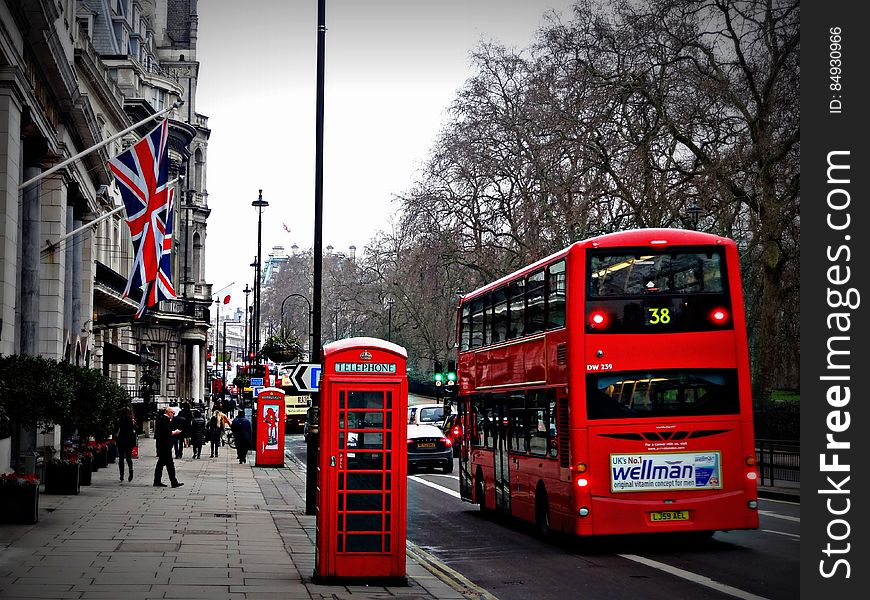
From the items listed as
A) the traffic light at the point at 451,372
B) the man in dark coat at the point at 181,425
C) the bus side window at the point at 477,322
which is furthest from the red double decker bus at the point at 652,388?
the man in dark coat at the point at 181,425

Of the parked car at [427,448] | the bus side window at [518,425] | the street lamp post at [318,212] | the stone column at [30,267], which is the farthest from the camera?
the parked car at [427,448]

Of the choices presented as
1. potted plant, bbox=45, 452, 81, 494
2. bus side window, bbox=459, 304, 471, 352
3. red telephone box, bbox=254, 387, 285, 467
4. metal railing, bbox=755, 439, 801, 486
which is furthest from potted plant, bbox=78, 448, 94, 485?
metal railing, bbox=755, 439, 801, 486

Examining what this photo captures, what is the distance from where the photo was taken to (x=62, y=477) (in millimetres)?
24422

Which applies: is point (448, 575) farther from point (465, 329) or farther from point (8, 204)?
point (8, 204)

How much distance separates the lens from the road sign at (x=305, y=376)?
2361 centimetres

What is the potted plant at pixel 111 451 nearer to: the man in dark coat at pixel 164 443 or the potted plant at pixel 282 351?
the potted plant at pixel 282 351

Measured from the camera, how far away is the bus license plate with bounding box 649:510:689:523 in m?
16.2

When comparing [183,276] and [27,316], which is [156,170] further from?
[183,276]

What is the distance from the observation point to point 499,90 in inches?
2174

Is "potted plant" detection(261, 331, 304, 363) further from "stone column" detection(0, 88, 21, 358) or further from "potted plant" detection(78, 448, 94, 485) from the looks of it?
"stone column" detection(0, 88, 21, 358)

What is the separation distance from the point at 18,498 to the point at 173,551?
12.9 ft

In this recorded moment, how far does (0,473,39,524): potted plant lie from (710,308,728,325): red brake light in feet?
33.7

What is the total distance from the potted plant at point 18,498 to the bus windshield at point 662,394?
8.46 meters

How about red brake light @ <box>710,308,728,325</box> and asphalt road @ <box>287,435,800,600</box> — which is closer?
asphalt road @ <box>287,435,800,600</box>
